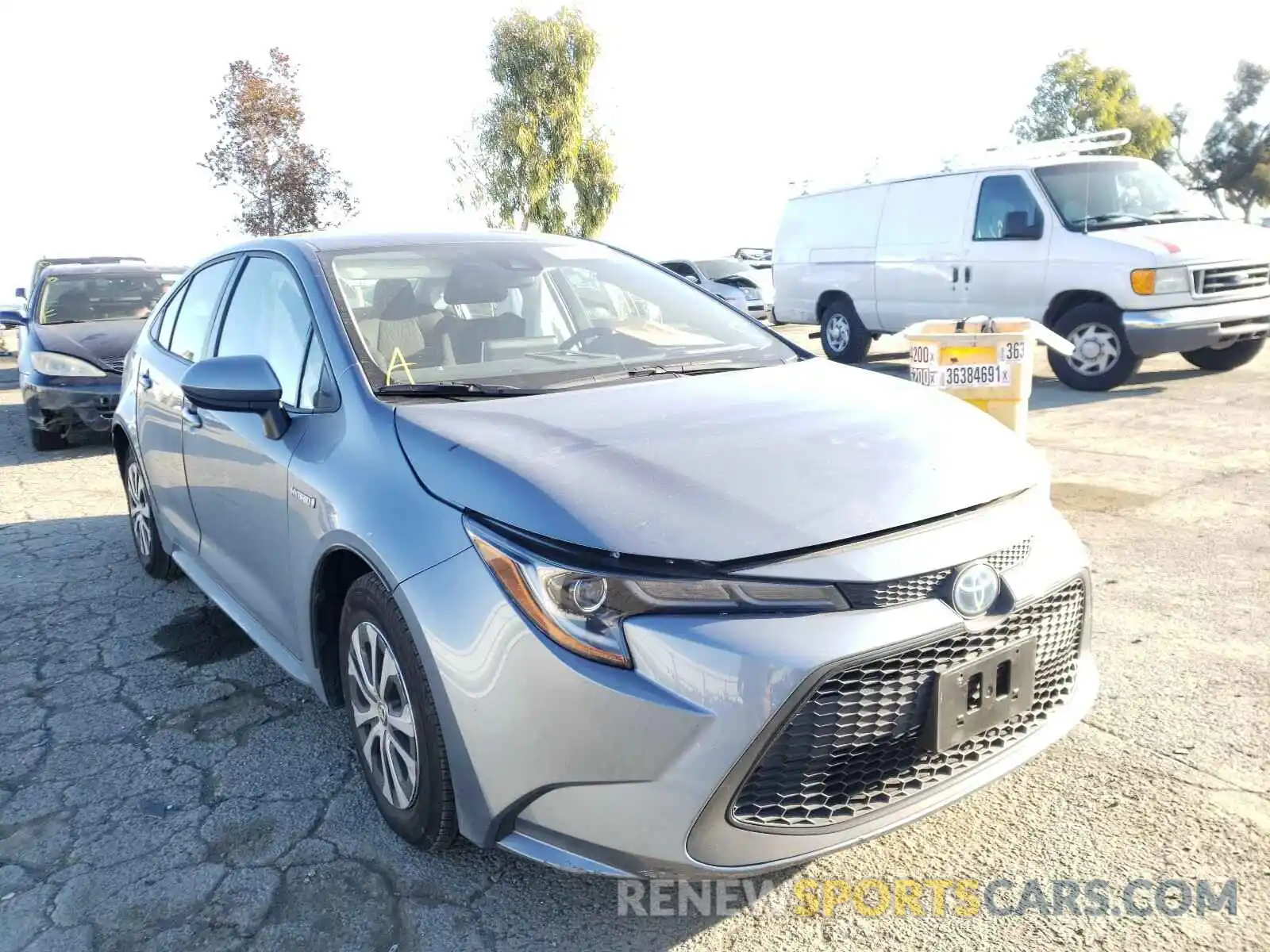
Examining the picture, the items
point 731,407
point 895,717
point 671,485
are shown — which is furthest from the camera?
point 731,407

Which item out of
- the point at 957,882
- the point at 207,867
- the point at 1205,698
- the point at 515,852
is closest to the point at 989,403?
the point at 1205,698

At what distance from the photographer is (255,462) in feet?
10.0

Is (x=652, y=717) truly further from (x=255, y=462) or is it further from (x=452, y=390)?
(x=255, y=462)

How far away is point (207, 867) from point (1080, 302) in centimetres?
882

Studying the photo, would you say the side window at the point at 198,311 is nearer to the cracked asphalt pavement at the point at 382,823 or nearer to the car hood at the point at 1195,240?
the cracked asphalt pavement at the point at 382,823

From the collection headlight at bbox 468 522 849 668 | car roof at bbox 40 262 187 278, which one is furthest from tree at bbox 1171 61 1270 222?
headlight at bbox 468 522 849 668

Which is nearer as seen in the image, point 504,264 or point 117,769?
point 117,769

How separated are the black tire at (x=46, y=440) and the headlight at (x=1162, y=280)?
9.30 m

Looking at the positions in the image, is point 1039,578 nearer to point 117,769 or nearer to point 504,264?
point 504,264

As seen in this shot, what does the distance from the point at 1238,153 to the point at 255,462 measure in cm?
5290

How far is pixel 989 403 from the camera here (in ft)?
15.6

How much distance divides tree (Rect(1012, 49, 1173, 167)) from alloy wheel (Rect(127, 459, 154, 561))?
137 ft

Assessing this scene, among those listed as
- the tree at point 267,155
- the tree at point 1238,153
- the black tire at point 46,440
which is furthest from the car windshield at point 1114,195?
the tree at point 1238,153

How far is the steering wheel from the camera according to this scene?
3303 mm
